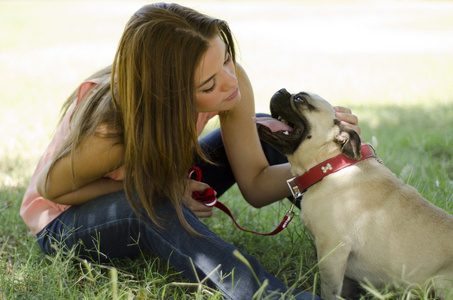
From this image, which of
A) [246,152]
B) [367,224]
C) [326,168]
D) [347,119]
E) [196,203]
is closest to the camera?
[367,224]

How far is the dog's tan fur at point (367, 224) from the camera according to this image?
2.43 m

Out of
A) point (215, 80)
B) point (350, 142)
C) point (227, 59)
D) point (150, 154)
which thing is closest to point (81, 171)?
point (150, 154)

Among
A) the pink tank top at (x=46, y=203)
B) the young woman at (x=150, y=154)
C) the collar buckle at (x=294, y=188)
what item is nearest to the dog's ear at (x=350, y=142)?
the young woman at (x=150, y=154)

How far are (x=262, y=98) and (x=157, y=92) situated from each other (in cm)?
571

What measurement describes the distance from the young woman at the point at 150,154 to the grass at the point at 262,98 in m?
0.16

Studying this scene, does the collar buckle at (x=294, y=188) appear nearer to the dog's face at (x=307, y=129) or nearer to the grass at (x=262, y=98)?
the dog's face at (x=307, y=129)

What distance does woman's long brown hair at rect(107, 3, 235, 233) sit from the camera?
255 cm

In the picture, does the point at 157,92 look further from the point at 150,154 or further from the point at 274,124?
the point at 274,124

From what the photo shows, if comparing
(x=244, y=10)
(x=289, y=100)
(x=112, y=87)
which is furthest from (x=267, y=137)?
(x=244, y=10)

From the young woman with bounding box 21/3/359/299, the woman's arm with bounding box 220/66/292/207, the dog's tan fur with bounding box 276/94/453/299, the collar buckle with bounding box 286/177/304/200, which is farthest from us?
the woman's arm with bounding box 220/66/292/207

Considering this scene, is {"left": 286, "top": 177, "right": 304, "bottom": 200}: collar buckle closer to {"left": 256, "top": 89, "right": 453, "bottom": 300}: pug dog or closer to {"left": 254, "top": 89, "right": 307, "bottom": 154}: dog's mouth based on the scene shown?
{"left": 256, "top": 89, "right": 453, "bottom": 300}: pug dog

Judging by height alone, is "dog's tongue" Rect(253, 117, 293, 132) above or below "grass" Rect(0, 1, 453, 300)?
above

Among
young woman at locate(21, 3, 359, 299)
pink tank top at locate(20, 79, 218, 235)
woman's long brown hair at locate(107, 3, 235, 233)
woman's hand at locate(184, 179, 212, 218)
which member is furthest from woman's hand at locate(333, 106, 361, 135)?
pink tank top at locate(20, 79, 218, 235)

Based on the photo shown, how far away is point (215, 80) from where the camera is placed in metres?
2.69
